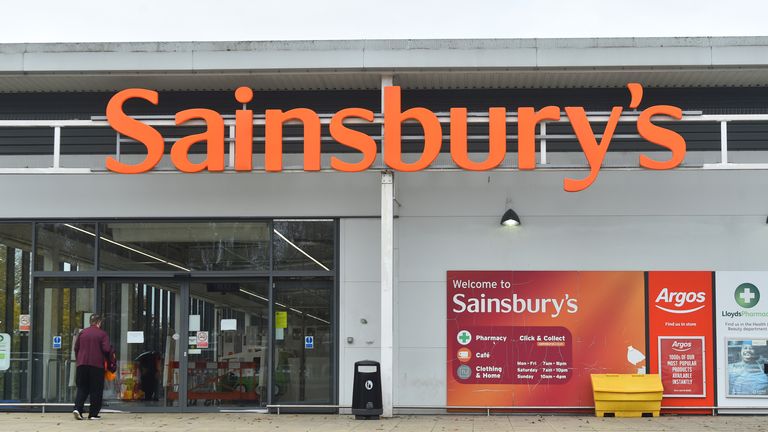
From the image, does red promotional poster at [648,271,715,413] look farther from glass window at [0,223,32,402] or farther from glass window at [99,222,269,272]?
glass window at [0,223,32,402]

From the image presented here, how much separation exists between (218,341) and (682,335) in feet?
22.9

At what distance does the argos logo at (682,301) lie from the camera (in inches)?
608

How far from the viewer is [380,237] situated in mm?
15773

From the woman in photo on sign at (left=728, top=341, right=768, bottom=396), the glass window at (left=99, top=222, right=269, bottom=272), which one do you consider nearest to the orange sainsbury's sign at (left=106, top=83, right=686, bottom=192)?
the glass window at (left=99, top=222, right=269, bottom=272)

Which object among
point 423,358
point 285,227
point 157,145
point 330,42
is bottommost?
point 423,358

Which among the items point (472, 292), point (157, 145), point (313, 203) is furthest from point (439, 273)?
A: point (157, 145)

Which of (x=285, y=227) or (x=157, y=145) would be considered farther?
(x=285, y=227)

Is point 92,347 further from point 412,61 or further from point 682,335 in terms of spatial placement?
point 682,335

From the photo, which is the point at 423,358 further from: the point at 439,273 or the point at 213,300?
the point at 213,300

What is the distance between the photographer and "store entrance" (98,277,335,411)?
15.8m

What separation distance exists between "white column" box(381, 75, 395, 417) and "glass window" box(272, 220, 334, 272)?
1512 mm

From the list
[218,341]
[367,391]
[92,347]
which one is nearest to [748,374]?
[367,391]

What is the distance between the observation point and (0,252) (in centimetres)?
1616

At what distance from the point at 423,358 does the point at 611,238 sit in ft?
11.0
